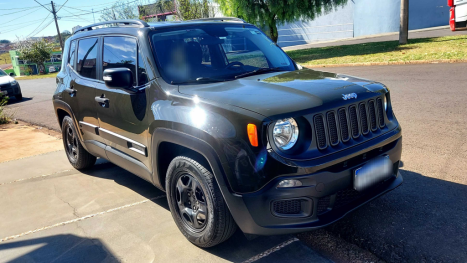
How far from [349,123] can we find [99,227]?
99.1 inches

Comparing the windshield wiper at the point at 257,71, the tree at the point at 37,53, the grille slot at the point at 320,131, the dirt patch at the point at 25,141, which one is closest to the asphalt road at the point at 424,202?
the grille slot at the point at 320,131

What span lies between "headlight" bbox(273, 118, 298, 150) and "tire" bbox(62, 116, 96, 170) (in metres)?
3.43

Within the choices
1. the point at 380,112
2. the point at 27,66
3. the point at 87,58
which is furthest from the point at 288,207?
the point at 27,66

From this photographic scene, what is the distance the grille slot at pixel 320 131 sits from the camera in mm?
2754

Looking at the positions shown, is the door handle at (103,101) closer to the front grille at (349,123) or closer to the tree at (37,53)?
the front grille at (349,123)

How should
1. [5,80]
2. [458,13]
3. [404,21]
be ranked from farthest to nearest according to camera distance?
[404,21]
[5,80]
[458,13]

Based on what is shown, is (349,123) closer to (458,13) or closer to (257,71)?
(257,71)

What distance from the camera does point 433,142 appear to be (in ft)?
17.1

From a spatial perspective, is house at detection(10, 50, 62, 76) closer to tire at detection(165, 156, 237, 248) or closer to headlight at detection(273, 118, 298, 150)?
tire at detection(165, 156, 237, 248)

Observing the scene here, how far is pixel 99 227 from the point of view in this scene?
3.81m

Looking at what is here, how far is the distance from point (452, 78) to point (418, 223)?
24.1 feet

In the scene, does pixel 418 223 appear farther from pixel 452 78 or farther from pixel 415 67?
pixel 415 67

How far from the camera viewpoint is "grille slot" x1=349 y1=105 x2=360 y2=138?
298 centimetres

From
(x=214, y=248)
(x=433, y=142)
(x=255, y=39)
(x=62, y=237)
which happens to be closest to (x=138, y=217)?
(x=62, y=237)
